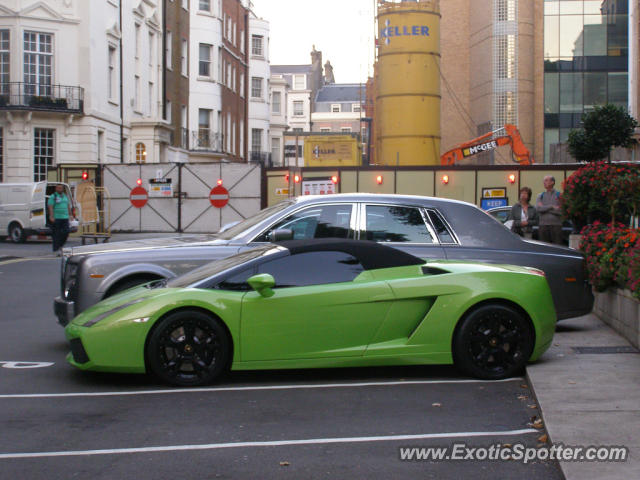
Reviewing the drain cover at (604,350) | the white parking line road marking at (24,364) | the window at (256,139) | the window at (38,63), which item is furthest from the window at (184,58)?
the drain cover at (604,350)

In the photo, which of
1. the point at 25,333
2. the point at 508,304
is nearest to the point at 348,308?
the point at 508,304

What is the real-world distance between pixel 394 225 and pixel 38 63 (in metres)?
32.1

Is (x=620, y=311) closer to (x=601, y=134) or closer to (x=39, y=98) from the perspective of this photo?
(x=601, y=134)

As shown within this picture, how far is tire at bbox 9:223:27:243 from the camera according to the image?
3106cm

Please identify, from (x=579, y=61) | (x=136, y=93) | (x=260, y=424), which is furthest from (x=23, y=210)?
(x=579, y=61)

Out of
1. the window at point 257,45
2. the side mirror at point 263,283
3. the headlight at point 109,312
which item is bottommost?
the headlight at point 109,312

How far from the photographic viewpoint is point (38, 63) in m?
37.6

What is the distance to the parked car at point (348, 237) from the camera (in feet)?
27.8

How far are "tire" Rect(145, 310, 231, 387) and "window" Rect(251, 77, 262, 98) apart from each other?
63.5 m

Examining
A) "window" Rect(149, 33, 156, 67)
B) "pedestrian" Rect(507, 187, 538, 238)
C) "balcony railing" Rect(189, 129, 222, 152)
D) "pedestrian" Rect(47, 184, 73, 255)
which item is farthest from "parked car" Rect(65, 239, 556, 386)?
"balcony railing" Rect(189, 129, 222, 152)

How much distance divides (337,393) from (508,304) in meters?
1.64

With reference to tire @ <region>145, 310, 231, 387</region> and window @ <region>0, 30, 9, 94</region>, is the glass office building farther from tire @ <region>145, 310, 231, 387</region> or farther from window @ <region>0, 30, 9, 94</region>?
tire @ <region>145, 310, 231, 387</region>

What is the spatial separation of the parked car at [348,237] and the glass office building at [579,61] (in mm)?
41387

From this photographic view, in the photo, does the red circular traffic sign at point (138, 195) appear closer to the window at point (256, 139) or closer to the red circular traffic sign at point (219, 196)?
the red circular traffic sign at point (219, 196)
